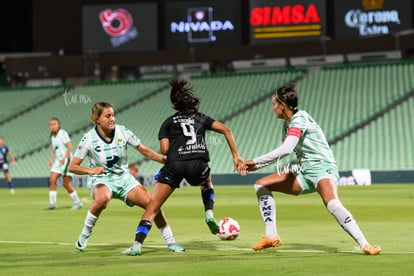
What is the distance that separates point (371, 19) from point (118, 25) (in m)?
15.2

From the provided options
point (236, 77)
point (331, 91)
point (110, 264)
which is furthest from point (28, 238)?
point (236, 77)

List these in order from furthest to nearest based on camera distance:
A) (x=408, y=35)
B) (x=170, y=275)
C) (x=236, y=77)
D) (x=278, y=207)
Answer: (x=236, y=77) < (x=408, y=35) < (x=278, y=207) < (x=170, y=275)

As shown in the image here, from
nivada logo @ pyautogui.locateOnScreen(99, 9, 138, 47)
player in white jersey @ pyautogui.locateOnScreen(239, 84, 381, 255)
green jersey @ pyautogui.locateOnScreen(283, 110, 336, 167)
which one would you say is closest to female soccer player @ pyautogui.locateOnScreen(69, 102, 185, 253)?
player in white jersey @ pyautogui.locateOnScreen(239, 84, 381, 255)

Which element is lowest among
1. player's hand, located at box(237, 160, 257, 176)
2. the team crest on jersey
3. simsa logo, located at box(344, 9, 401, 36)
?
player's hand, located at box(237, 160, 257, 176)

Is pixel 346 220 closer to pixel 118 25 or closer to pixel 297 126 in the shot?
pixel 297 126

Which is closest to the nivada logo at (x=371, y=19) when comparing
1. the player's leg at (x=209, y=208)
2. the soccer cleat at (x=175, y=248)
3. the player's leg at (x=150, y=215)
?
the player's leg at (x=209, y=208)

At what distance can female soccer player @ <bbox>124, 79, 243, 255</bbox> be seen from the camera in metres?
12.3

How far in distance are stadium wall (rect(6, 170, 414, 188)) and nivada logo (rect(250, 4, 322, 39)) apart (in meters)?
12.3

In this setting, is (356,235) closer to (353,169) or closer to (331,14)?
(353,169)

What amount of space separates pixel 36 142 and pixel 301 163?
4171cm

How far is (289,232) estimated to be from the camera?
16234 millimetres

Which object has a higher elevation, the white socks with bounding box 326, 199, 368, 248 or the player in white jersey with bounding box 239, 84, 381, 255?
the player in white jersey with bounding box 239, 84, 381, 255

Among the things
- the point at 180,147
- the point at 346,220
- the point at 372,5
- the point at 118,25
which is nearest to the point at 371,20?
the point at 372,5

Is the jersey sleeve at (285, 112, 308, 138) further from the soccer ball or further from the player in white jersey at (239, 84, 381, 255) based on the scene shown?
the soccer ball
